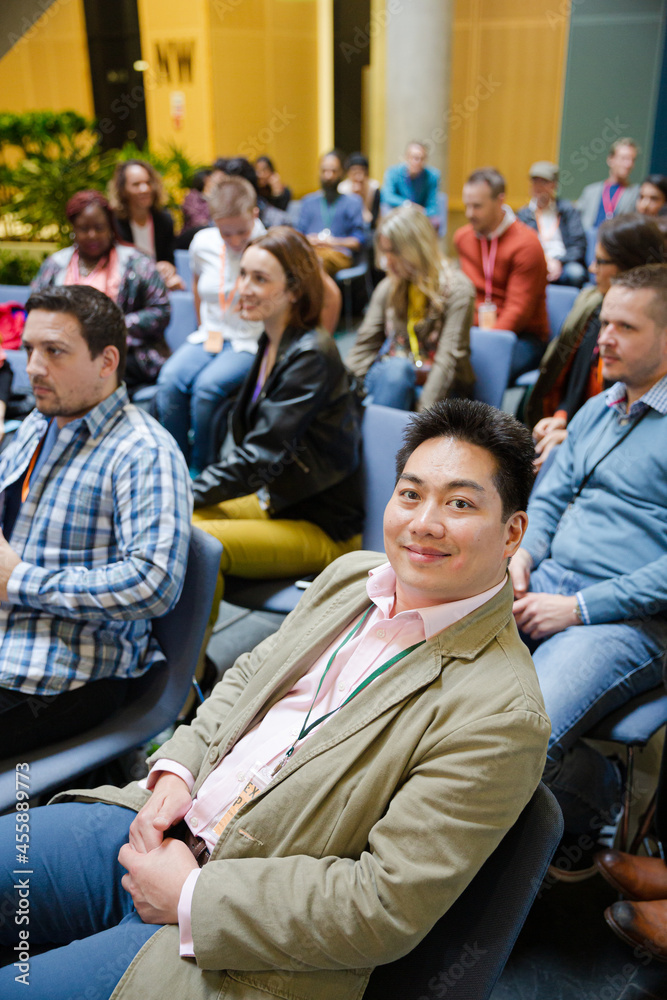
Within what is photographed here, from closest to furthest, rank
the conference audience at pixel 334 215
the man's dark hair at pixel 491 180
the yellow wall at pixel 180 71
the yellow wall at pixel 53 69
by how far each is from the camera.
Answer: the man's dark hair at pixel 491 180 → the conference audience at pixel 334 215 → the yellow wall at pixel 180 71 → the yellow wall at pixel 53 69

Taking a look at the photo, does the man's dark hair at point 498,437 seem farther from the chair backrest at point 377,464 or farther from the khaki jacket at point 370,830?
the chair backrest at point 377,464

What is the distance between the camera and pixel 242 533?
2443 mm

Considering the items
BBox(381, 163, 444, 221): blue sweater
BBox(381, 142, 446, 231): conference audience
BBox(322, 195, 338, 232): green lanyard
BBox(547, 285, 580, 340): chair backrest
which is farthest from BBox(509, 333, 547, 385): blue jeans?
BBox(381, 163, 444, 221): blue sweater

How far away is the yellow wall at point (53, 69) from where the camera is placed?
11.2 metres

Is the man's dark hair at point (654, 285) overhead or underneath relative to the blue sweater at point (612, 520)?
overhead

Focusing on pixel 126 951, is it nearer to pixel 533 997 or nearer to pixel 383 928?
pixel 383 928

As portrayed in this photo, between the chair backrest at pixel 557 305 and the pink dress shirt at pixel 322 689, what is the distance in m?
3.27

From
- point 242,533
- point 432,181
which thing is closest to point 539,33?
point 432,181

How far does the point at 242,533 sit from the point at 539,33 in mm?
10302

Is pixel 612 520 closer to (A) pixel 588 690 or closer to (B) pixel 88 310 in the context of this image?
(A) pixel 588 690

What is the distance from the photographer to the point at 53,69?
11602mm

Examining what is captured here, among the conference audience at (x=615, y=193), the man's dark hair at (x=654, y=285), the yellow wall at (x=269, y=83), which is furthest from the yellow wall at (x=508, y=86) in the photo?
the man's dark hair at (x=654, y=285)

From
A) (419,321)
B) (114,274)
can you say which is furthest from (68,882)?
(114,274)

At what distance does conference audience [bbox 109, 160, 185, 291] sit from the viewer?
481 centimetres
